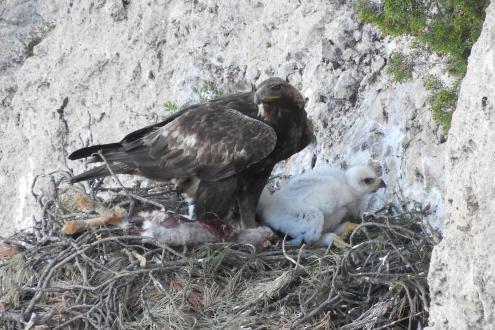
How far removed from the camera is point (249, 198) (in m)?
6.10

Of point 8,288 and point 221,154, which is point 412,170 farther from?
point 8,288

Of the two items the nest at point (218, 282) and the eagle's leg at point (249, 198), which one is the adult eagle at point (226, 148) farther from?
the nest at point (218, 282)

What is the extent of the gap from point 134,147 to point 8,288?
4.15 ft

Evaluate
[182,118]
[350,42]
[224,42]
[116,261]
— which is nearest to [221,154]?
[182,118]

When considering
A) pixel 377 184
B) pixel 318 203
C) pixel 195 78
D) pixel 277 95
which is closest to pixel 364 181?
pixel 377 184

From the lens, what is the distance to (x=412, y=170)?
21.0ft

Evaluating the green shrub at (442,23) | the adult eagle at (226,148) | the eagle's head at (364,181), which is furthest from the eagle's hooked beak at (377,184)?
the green shrub at (442,23)

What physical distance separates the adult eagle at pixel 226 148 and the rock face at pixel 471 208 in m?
1.99

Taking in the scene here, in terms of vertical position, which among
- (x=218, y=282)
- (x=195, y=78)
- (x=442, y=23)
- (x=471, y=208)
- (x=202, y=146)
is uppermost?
(x=442, y=23)

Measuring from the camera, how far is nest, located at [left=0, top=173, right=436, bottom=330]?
16.4 feet

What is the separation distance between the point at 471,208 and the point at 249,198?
8.18ft

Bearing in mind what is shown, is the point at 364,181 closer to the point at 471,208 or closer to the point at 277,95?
the point at 277,95

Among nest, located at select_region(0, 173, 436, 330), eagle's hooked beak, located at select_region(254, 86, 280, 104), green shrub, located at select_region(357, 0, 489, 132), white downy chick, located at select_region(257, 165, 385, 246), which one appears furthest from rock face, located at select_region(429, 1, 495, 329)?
eagle's hooked beak, located at select_region(254, 86, 280, 104)

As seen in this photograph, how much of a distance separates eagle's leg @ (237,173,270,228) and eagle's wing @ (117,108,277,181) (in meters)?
0.23
